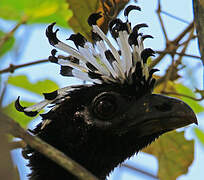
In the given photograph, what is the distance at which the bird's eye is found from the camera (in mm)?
3904

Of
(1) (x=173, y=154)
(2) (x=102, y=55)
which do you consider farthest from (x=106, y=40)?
(1) (x=173, y=154)

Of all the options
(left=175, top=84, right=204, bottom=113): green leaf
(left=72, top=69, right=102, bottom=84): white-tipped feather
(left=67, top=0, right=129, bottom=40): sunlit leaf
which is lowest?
(left=175, top=84, right=204, bottom=113): green leaf

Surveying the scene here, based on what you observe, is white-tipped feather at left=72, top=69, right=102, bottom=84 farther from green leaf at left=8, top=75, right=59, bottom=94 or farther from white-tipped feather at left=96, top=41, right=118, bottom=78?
green leaf at left=8, top=75, right=59, bottom=94

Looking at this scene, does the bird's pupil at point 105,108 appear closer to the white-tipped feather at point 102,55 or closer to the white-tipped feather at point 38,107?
the white-tipped feather at point 102,55

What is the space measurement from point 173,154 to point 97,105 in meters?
2.07

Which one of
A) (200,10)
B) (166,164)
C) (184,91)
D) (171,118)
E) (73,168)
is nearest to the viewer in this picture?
(73,168)

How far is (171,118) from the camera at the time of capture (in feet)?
12.0

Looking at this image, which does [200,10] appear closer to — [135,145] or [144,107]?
[144,107]

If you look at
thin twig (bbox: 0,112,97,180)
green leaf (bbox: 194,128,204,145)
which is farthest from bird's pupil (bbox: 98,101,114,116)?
green leaf (bbox: 194,128,204,145)

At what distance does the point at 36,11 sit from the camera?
547cm

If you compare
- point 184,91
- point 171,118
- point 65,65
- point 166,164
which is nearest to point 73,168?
point 171,118

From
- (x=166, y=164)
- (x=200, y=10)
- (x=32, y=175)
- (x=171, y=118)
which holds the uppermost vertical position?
(x=200, y=10)

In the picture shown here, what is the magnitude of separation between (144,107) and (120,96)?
0.27 metres

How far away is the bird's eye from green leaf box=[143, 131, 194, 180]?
1.82m
